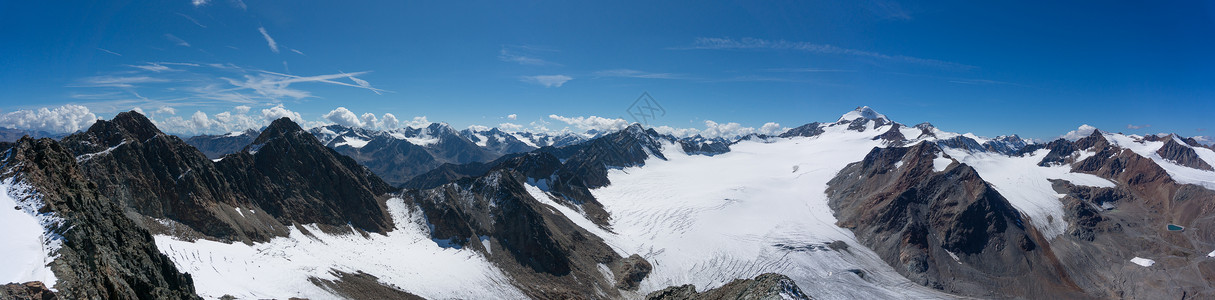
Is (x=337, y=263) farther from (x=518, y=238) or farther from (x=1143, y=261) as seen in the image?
(x=1143, y=261)

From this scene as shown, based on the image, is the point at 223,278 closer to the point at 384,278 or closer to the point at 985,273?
the point at 384,278

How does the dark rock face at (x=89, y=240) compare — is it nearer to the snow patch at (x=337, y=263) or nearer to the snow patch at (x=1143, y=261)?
the snow patch at (x=337, y=263)

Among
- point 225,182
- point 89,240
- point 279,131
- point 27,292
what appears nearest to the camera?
point 27,292

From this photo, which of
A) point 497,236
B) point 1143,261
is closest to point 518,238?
point 497,236

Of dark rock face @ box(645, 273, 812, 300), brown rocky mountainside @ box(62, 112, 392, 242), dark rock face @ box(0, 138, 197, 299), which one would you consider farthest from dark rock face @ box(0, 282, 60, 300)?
brown rocky mountainside @ box(62, 112, 392, 242)

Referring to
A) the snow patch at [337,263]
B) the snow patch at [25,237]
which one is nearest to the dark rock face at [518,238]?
the snow patch at [337,263]

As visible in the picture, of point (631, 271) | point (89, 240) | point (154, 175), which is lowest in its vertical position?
point (631, 271)

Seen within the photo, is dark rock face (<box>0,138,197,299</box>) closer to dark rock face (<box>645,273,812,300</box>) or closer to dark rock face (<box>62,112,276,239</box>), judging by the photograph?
dark rock face (<box>62,112,276,239</box>)
